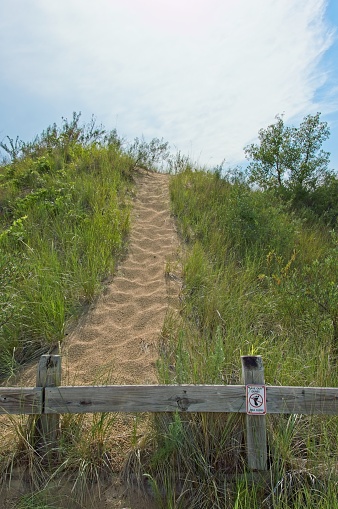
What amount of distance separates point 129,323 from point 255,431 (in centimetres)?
242

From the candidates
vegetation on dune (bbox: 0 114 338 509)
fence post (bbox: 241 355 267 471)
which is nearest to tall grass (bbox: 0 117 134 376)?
vegetation on dune (bbox: 0 114 338 509)

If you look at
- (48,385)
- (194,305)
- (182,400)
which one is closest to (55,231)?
(194,305)

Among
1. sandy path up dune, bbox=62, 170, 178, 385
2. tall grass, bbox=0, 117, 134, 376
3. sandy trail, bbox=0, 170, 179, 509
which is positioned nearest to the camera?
→ sandy trail, bbox=0, 170, 179, 509

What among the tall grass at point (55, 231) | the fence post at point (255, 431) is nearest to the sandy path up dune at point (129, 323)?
the tall grass at point (55, 231)

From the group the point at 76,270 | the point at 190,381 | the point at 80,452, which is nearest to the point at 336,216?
the point at 76,270

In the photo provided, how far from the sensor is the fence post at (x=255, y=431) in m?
2.87

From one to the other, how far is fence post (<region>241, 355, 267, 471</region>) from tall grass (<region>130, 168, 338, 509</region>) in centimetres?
→ 9

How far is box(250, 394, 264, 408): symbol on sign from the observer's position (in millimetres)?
2881

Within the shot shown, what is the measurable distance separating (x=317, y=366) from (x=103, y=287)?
3091 millimetres

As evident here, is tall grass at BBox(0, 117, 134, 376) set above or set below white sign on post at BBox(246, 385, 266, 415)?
above

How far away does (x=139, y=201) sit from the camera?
9109mm

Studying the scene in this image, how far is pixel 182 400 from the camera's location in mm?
2934

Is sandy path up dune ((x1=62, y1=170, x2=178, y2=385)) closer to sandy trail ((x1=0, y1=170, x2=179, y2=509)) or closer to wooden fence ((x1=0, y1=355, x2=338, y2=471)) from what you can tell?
sandy trail ((x1=0, y1=170, x2=179, y2=509))

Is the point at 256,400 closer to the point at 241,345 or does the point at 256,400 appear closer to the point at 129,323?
the point at 241,345
